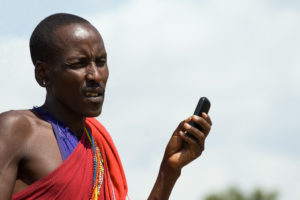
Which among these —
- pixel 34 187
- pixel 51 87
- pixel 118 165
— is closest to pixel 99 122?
pixel 118 165

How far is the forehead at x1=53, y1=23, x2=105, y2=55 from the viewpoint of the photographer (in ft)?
15.5

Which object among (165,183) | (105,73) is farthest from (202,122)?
(105,73)

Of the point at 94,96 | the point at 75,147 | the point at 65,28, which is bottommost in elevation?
the point at 75,147

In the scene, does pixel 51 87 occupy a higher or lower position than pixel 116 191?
higher

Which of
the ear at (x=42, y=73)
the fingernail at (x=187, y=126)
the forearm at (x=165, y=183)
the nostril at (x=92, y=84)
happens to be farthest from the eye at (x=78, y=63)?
the forearm at (x=165, y=183)

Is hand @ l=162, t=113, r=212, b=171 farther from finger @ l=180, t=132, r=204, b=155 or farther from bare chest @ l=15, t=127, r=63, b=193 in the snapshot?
bare chest @ l=15, t=127, r=63, b=193

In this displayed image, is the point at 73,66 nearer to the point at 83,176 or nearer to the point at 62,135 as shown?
the point at 62,135

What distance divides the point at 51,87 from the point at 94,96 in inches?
13.1

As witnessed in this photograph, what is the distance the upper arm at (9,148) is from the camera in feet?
14.3

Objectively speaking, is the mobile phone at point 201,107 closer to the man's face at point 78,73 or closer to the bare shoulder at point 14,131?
the man's face at point 78,73

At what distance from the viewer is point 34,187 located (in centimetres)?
448

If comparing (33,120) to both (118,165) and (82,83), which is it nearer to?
(82,83)

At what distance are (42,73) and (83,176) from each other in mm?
791

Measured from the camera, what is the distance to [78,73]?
4.67 meters
